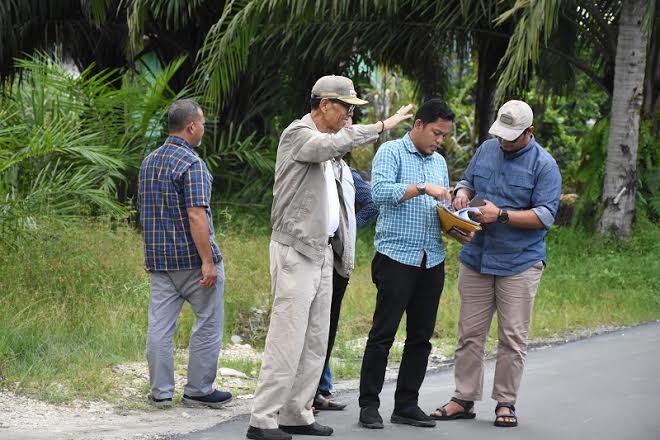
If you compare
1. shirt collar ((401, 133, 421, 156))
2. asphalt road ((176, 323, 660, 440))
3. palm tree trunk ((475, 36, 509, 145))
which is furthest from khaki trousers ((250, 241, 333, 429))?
palm tree trunk ((475, 36, 509, 145))

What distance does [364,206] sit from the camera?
7625 mm

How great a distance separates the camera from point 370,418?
22.5 feet

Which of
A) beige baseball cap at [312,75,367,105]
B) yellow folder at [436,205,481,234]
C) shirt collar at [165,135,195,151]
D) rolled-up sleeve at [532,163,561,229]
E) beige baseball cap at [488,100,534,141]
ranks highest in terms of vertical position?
beige baseball cap at [312,75,367,105]


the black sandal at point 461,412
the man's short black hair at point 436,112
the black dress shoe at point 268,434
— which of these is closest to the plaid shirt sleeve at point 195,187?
the man's short black hair at point 436,112

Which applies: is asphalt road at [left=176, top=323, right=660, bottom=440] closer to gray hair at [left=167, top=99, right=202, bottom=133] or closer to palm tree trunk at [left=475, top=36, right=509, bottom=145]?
gray hair at [left=167, top=99, right=202, bottom=133]

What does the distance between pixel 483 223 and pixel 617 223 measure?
Result: 315 inches

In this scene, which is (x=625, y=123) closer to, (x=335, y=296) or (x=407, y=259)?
(x=335, y=296)

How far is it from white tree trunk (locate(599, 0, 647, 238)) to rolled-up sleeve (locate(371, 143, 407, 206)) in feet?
25.5

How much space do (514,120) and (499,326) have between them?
1.27 meters

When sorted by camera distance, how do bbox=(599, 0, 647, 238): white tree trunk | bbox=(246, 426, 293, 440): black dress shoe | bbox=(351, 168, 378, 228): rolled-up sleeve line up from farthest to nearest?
bbox=(599, 0, 647, 238): white tree trunk, bbox=(351, 168, 378, 228): rolled-up sleeve, bbox=(246, 426, 293, 440): black dress shoe

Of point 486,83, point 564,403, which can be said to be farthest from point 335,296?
point 486,83

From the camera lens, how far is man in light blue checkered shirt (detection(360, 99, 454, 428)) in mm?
6895

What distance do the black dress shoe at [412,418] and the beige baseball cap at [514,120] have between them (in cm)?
172

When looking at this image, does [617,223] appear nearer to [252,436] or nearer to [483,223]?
[483,223]
